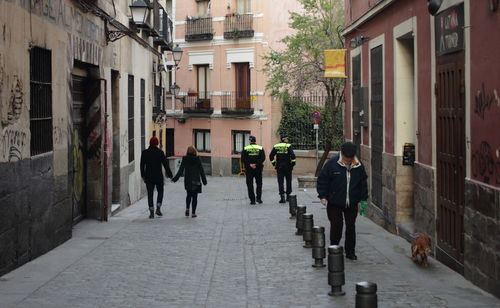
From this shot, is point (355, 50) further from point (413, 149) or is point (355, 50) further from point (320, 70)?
point (320, 70)

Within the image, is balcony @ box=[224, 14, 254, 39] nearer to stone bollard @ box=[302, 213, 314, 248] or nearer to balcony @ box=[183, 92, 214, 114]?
balcony @ box=[183, 92, 214, 114]

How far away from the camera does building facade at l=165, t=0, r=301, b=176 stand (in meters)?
37.7

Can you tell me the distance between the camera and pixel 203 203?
2111cm

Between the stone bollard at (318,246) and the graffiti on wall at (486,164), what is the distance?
2.10m

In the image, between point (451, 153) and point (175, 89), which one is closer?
point (451, 153)

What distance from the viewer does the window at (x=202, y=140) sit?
133 feet

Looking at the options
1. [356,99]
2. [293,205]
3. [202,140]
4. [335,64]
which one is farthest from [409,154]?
[202,140]

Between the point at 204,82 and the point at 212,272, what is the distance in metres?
31.5

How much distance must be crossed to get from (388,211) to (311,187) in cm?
1330

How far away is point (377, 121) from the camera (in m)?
15.5

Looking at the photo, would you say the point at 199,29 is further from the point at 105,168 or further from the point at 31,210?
the point at 31,210

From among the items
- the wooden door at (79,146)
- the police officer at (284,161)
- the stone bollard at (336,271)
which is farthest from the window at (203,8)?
the stone bollard at (336,271)

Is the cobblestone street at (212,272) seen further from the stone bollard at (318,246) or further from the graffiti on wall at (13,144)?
the graffiti on wall at (13,144)

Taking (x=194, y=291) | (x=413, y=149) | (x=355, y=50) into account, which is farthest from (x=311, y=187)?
(x=194, y=291)
